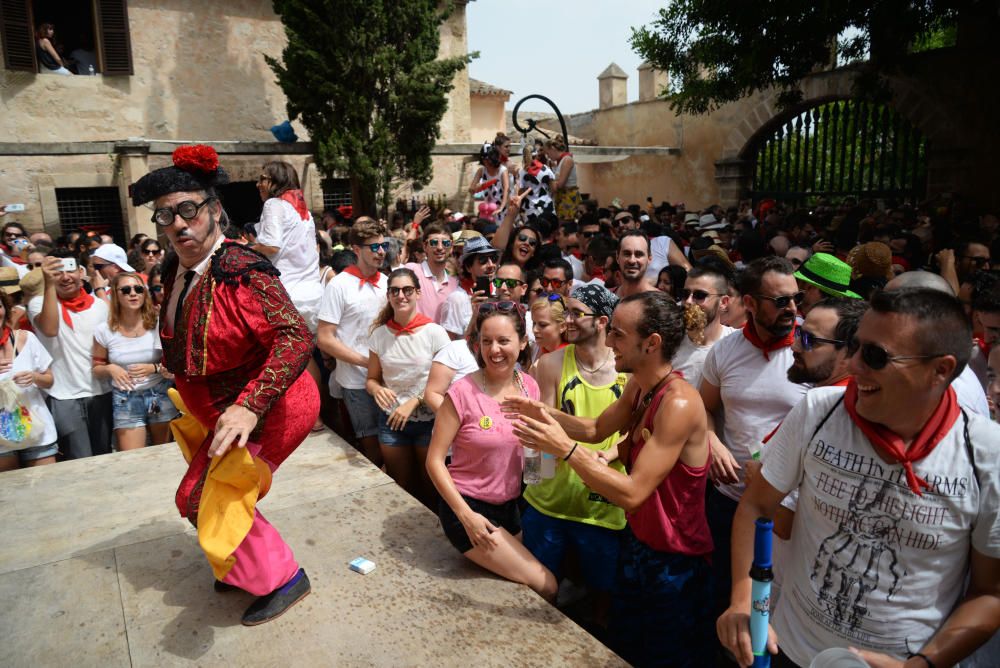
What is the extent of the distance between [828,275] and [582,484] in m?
1.65

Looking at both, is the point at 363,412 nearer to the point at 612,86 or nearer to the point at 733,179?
the point at 733,179

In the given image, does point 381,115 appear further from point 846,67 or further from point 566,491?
point 566,491

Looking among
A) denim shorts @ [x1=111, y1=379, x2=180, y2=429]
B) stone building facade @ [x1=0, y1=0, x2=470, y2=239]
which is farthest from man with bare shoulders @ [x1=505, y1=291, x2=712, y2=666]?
stone building facade @ [x1=0, y1=0, x2=470, y2=239]

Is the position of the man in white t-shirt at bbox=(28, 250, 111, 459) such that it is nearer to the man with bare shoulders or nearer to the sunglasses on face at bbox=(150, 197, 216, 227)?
the sunglasses on face at bbox=(150, 197, 216, 227)

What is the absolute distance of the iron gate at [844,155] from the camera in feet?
47.4

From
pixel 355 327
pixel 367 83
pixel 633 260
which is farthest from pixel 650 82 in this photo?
pixel 355 327

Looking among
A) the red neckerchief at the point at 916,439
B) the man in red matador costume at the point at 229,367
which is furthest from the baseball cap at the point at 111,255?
the red neckerchief at the point at 916,439

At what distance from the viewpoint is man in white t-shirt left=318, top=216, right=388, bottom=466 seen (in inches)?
200

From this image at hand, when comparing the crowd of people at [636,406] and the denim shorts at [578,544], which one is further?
the denim shorts at [578,544]

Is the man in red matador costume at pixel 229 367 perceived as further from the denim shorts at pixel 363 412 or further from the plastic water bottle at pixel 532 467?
the denim shorts at pixel 363 412

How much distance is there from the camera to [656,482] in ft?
8.89

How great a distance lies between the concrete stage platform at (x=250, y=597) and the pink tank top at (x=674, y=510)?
50cm

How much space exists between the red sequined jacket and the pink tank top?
1.45 meters

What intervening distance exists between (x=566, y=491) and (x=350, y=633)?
115 cm
